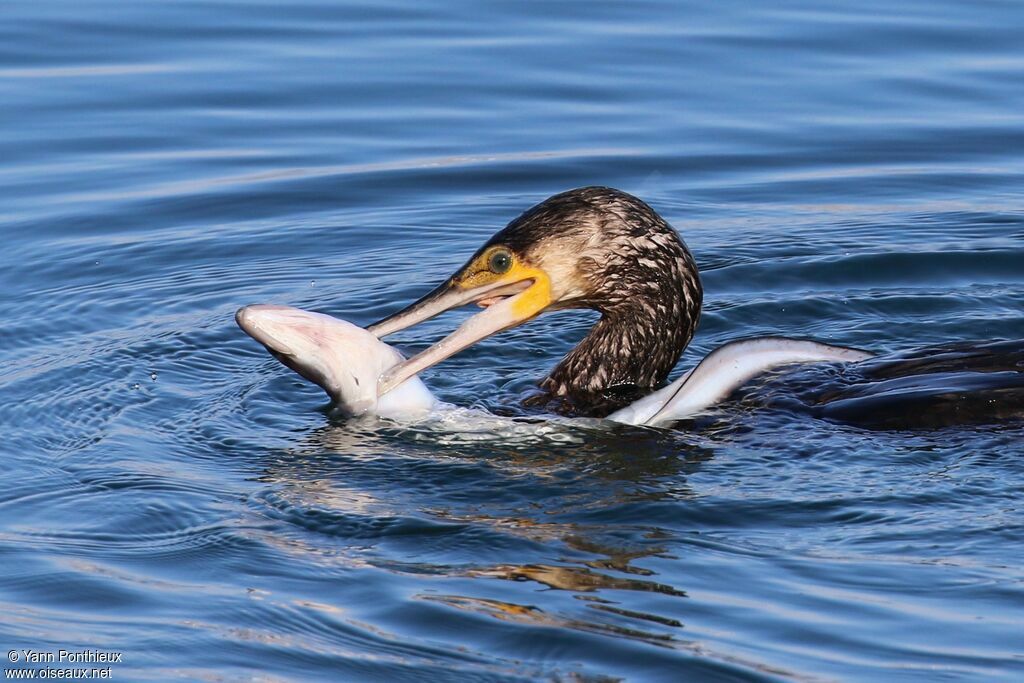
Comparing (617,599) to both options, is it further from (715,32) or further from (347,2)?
(347,2)

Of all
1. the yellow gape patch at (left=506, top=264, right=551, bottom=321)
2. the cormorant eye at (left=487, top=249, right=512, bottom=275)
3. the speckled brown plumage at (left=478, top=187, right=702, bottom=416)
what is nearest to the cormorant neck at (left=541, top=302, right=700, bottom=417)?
the speckled brown plumage at (left=478, top=187, right=702, bottom=416)

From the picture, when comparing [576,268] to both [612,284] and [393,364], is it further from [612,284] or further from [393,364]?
[393,364]

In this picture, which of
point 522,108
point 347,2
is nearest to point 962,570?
point 522,108

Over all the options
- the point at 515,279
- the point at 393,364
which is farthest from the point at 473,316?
the point at 393,364

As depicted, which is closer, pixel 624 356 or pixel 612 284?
pixel 612 284

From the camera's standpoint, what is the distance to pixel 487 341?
8055mm

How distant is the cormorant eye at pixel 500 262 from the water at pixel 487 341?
26.8 inches

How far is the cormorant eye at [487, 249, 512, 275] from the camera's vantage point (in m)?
6.88

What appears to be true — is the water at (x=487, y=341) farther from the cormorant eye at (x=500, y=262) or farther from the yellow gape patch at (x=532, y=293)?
the cormorant eye at (x=500, y=262)

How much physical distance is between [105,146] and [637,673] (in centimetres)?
726

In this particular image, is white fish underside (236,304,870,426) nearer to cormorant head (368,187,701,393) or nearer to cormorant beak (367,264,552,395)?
cormorant beak (367,264,552,395)

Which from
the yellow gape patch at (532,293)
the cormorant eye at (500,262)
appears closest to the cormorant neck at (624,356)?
the yellow gape patch at (532,293)

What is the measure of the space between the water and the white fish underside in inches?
4.5

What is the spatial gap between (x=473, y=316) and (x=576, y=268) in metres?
0.46
